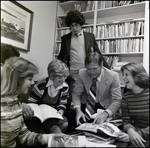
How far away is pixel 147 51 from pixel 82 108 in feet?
1.94

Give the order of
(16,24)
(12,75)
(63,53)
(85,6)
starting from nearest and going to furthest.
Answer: (12,75), (16,24), (63,53), (85,6)

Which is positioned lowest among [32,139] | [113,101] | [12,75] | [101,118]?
[32,139]

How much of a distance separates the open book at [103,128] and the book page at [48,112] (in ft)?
0.53

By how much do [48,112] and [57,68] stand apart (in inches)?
11.8

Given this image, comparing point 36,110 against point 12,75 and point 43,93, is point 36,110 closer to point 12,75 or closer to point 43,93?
point 43,93

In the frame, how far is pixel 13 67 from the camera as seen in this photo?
3.27ft

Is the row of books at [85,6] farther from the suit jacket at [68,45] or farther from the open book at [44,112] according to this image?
the open book at [44,112]

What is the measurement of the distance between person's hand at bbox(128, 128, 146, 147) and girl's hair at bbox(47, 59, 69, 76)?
21.7 inches

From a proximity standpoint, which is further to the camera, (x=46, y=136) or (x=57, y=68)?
(x=57, y=68)

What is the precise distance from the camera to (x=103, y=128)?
1.01m

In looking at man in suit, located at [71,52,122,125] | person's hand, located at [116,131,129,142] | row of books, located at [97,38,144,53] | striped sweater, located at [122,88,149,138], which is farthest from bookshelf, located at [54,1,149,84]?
person's hand, located at [116,131,129,142]

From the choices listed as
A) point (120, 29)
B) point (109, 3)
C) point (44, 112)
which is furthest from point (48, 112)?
point (109, 3)

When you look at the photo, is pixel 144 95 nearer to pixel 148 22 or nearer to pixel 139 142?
pixel 139 142

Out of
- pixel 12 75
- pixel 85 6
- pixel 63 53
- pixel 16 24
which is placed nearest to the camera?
pixel 12 75
